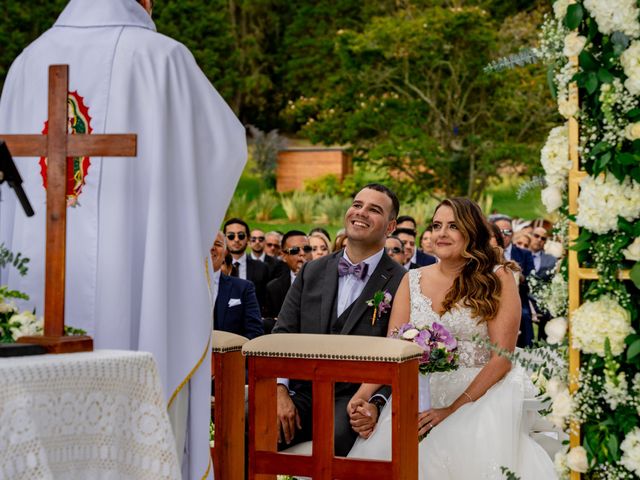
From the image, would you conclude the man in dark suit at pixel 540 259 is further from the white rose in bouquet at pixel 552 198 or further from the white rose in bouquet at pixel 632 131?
the white rose in bouquet at pixel 632 131

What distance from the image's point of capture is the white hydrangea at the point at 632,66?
3.99m

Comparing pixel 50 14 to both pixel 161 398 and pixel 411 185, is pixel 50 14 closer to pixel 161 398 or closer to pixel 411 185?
pixel 411 185

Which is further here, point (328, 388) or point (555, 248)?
point (328, 388)

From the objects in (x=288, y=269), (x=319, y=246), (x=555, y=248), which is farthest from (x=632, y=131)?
(x=288, y=269)

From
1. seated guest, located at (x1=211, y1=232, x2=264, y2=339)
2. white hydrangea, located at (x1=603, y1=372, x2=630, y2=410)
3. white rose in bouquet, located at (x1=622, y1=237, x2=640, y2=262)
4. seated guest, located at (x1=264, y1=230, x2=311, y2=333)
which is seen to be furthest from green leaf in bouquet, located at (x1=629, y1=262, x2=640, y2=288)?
seated guest, located at (x1=264, y1=230, x2=311, y2=333)

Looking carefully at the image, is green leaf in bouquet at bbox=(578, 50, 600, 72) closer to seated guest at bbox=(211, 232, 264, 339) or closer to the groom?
the groom

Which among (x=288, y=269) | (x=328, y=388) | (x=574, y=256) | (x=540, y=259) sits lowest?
(x=328, y=388)

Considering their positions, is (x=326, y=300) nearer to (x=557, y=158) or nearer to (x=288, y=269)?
(x=557, y=158)

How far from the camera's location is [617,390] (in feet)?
13.4

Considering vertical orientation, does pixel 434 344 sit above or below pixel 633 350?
below

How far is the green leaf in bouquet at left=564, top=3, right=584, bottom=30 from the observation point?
4.18 m

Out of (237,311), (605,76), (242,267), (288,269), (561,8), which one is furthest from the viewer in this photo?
(242,267)

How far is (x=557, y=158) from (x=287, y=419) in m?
2.43

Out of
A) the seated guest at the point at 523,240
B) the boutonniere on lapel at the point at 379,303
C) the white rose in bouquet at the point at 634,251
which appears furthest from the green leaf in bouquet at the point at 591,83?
the seated guest at the point at 523,240
